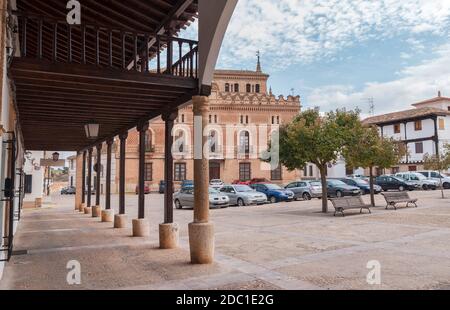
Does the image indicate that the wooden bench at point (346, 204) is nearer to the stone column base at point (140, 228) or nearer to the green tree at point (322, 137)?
the green tree at point (322, 137)

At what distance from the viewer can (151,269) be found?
6.75 metres

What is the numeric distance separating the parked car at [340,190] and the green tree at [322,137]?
7.62 m

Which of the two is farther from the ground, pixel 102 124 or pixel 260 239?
pixel 102 124

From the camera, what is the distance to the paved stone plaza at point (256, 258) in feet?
19.1

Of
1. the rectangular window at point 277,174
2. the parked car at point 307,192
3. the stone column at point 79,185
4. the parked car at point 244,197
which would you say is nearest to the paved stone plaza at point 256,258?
the stone column at point 79,185

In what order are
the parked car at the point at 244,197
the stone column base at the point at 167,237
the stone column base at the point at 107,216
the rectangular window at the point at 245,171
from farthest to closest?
the rectangular window at the point at 245,171
the parked car at the point at 244,197
the stone column base at the point at 107,216
the stone column base at the point at 167,237

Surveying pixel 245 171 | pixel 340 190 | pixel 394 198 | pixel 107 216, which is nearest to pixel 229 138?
pixel 245 171

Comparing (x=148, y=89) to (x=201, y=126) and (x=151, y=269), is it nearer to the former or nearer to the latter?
(x=201, y=126)

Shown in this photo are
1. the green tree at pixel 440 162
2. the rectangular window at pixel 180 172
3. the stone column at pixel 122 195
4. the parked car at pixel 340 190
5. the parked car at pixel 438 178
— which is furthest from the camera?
the rectangular window at pixel 180 172

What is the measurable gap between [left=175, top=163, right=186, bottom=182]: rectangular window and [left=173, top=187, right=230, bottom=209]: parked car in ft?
66.1

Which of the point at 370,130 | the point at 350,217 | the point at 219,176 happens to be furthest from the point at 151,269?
the point at 219,176

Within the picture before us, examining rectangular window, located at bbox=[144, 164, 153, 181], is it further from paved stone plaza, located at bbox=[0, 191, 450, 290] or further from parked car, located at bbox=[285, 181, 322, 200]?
paved stone plaza, located at bbox=[0, 191, 450, 290]

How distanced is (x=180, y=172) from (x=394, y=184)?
72.9 feet
